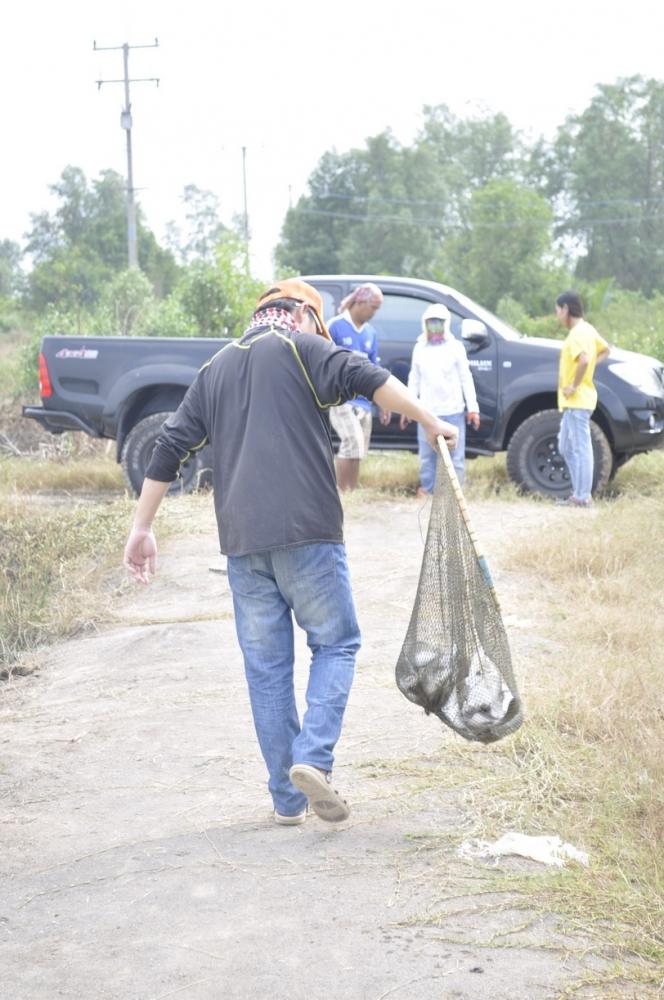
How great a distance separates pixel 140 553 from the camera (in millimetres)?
4730

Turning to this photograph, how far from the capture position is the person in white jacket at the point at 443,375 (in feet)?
35.2

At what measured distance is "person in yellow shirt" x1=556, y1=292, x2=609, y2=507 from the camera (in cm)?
1058

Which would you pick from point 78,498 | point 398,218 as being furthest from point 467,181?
point 78,498

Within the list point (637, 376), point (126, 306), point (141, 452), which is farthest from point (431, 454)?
point (126, 306)

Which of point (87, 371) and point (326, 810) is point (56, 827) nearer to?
point (326, 810)

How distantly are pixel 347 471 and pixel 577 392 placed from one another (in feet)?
6.28

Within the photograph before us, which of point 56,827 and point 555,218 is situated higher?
point 555,218

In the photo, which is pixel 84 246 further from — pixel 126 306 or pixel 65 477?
pixel 65 477

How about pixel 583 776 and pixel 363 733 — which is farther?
pixel 363 733

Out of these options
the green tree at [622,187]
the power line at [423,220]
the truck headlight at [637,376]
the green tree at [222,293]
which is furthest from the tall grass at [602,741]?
the green tree at [622,187]

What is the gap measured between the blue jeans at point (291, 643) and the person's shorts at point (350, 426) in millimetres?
5502

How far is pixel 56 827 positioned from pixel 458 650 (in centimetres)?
154

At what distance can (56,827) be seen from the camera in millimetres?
4809

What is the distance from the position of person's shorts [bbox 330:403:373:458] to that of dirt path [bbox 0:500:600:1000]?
10.6 ft
